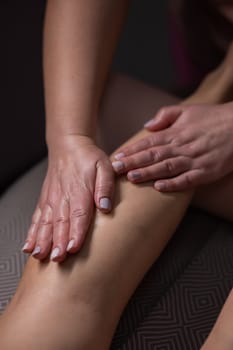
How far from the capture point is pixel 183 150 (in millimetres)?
796

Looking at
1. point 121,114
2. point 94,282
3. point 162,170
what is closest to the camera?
point 94,282

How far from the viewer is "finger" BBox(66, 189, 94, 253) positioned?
0.68 m

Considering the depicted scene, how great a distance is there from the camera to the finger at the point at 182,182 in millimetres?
761

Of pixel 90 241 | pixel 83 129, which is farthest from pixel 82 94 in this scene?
pixel 90 241

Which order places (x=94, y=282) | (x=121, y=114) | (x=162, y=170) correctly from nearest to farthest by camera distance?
(x=94, y=282) < (x=162, y=170) < (x=121, y=114)

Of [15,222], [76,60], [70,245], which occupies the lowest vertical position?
[15,222]

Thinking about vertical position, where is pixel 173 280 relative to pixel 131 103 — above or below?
below

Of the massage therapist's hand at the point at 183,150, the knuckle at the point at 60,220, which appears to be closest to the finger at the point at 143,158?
the massage therapist's hand at the point at 183,150

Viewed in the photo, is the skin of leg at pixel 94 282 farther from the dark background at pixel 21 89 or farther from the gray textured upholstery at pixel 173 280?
the dark background at pixel 21 89

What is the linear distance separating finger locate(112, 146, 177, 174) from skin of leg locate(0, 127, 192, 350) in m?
0.02

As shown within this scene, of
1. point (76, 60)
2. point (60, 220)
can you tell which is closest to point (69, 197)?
point (60, 220)

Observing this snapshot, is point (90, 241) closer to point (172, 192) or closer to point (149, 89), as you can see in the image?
point (172, 192)

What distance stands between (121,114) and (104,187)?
0.74 feet

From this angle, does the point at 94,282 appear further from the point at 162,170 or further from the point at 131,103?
the point at 131,103
